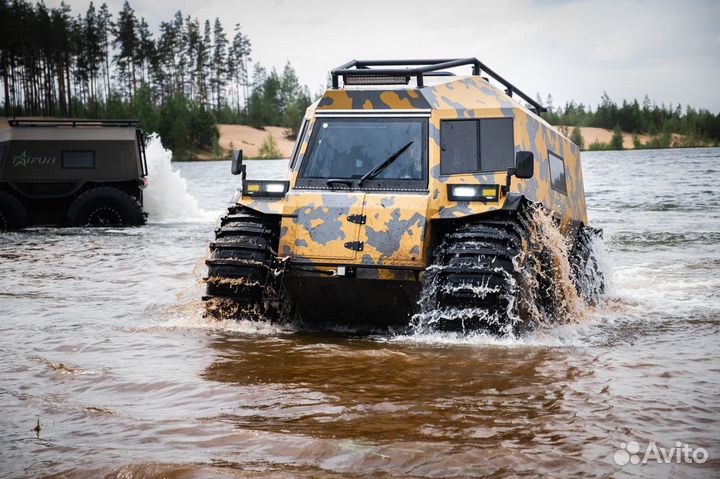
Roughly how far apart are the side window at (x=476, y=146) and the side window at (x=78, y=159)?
56.4ft

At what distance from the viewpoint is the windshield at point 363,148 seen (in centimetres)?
896

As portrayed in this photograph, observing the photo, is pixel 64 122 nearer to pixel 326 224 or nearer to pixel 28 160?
pixel 28 160

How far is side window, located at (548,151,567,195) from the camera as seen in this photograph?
37.1 ft

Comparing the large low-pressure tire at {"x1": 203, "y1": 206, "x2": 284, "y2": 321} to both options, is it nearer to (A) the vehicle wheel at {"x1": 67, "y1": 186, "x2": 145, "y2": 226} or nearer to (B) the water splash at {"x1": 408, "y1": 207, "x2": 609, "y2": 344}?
(B) the water splash at {"x1": 408, "y1": 207, "x2": 609, "y2": 344}

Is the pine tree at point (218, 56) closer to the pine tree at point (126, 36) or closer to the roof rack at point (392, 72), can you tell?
the pine tree at point (126, 36)

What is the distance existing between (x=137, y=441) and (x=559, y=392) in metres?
2.85

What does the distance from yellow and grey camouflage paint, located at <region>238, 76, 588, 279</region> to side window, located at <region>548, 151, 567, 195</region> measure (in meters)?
1.36

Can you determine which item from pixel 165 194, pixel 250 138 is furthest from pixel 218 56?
pixel 165 194

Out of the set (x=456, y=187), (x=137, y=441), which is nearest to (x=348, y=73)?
(x=456, y=187)

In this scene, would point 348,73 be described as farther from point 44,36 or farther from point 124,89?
point 124,89

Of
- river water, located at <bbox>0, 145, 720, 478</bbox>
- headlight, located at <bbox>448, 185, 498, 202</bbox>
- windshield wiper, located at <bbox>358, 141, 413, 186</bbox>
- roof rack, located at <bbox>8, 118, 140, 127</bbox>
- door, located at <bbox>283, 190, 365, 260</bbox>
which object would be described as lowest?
river water, located at <bbox>0, 145, 720, 478</bbox>

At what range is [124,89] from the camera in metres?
119

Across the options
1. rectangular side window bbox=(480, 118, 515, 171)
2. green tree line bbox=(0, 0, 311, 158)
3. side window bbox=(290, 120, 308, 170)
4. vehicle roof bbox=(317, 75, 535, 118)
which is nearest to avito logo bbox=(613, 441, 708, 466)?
rectangular side window bbox=(480, 118, 515, 171)

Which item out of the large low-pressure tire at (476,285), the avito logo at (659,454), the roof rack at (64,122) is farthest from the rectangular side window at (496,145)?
the roof rack at (64,122)
